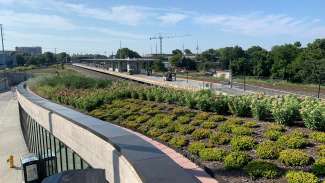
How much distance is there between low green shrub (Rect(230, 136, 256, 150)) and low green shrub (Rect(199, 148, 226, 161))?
19.5 inches

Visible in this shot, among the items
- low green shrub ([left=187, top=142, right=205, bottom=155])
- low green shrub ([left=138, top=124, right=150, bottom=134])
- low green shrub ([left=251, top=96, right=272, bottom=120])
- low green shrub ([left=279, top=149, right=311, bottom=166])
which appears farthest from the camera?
low green shrub ([left=138, top=124, right=150, bottom=134])

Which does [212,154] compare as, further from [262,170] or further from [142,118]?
[142,118]

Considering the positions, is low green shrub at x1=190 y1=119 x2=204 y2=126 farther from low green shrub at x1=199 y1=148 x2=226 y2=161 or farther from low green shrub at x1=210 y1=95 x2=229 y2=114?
low green shrub at x1=199 y1=148 x2=226 y2=161

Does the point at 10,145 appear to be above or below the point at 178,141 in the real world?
below

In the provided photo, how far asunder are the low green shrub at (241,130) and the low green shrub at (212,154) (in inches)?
63.9

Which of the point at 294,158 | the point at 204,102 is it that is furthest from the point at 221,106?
the point at 294,158

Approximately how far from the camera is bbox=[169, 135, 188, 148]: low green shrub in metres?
11.3

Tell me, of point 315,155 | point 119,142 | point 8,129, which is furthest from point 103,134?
point 8,129

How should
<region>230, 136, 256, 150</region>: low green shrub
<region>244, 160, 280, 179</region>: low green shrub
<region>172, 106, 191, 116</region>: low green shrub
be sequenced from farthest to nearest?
<region>172, 106, 191, 116</region>: low green shrub < <region>230, 136, 256, 150</region>: low green shrub < <region>244, 160, 280, 179</region>: low green shrub

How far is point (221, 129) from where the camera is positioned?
39.9 feet

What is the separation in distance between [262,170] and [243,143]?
6.59ft

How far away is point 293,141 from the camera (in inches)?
388

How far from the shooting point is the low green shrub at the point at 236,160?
349 inches

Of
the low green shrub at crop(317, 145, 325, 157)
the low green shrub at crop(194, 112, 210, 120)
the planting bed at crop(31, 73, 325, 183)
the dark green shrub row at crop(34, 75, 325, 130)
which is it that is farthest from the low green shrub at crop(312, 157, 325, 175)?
the low green shrub at crop(194, 112, 210, 120)
